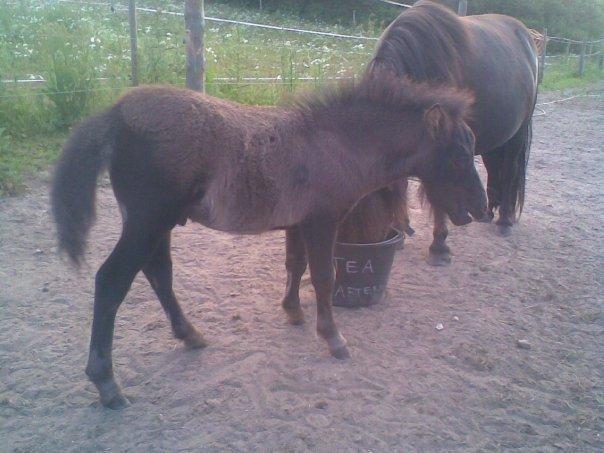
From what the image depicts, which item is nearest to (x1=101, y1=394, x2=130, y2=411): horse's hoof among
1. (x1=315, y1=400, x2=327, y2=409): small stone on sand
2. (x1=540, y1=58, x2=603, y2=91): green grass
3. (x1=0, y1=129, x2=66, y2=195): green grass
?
(x1=315, y1=400, x2=327, y2=409): small stone on sand

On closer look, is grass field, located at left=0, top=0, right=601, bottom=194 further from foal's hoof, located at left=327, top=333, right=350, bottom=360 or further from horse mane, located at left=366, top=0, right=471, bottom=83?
foal's hoof, located at left=327, top=333, right=350, bottom=360

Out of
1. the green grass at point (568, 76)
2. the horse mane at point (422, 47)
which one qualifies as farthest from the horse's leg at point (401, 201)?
the green grass at point (568, 76)

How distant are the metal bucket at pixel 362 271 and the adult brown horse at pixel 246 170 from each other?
391mm

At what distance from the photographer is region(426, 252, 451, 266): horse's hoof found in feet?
16.1

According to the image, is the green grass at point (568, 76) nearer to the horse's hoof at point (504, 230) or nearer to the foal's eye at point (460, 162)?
the horse's hoof at point (504, 230)

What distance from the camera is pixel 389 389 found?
3234 millimetres

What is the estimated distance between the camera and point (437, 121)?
3314 millimetres

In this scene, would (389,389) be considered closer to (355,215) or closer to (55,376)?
(355,215)

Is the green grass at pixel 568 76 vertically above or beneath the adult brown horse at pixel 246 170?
beneath

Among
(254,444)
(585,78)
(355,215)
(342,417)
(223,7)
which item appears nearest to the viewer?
(254,444)

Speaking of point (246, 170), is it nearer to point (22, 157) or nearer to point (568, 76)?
point (22, 157)

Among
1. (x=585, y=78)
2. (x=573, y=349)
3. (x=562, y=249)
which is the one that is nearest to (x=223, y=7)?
(x=585, y=78)

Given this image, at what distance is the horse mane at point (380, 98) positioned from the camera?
136 inches

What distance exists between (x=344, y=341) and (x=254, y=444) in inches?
38.9
